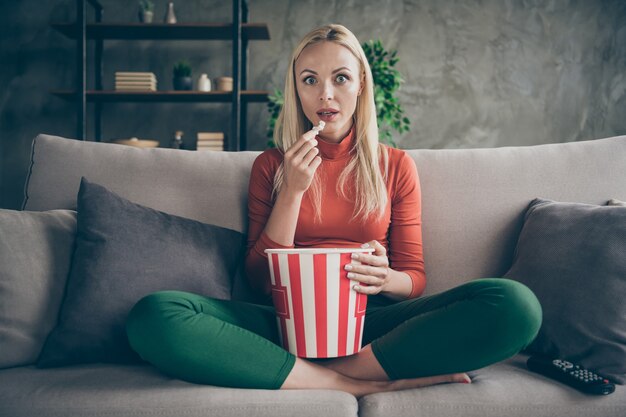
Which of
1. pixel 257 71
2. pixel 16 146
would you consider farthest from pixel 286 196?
pixel 16 146

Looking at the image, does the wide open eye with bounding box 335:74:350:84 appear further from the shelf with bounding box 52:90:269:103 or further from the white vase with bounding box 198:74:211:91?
the white vase with bounding box 198:74:211:91

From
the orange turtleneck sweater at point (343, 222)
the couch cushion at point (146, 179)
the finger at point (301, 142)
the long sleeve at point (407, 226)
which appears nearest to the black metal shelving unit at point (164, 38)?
the couch cushion at point (146, 179)

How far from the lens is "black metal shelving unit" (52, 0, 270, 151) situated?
316cm

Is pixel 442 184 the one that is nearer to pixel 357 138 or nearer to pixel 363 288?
pixel 357 138


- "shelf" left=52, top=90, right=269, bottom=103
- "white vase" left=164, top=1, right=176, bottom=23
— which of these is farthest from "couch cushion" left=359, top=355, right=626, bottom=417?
"white vase" left=164, top=1, right=176, bottom=23

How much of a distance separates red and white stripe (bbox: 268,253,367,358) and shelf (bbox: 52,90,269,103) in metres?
2.46

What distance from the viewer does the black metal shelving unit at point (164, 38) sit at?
316 cm

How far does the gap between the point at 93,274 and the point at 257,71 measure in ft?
9.04

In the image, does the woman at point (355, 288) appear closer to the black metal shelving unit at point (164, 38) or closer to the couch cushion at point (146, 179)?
the couch cushion at point (146, 179)

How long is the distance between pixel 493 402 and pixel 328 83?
859 millimetres

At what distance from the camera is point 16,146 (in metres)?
3.69

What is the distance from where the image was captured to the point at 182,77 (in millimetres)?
3385

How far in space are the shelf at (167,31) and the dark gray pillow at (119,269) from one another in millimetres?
2273

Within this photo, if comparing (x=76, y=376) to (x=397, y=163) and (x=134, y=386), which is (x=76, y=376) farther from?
(x=397, y=163)
